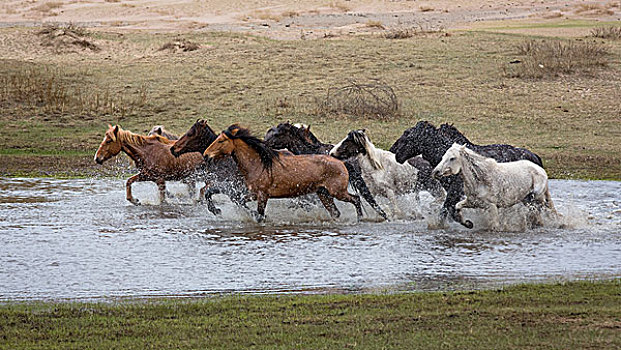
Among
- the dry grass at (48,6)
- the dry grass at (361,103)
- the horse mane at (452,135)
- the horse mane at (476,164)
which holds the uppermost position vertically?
the horse mane at (452,135)

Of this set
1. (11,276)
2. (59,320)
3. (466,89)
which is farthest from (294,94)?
(59,320)

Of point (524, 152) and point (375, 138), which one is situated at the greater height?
point (524, 152)

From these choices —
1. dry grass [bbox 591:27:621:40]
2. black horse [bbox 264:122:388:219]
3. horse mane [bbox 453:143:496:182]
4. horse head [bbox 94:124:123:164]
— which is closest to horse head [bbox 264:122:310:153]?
black horse [bbox 264:122:388:219]

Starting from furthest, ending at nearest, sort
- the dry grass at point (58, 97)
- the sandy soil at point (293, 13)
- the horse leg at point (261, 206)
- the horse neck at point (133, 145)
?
the sandy soil at point (293, 13) < the dry grass at point (58, 97) < the horse neck at point (133, 145) < the horse leg at point (261, 206)

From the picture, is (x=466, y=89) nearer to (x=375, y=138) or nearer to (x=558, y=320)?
(x=375, y=138)

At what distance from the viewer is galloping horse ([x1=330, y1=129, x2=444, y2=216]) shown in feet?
Answer: 38.0

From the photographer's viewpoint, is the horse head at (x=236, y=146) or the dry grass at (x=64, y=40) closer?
the horse head at (x=236, y=146)

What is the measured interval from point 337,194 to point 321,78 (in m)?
14.3

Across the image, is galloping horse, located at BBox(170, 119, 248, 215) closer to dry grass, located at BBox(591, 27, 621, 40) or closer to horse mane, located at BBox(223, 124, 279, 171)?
horse mane, located at BBox(223, 124, 279, 171)

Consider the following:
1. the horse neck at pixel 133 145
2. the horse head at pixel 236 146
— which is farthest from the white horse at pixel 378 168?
the horse neck at pixel 133 145

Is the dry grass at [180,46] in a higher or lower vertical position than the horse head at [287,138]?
lower

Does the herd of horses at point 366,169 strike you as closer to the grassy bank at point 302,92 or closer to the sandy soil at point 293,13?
the grassy bank at point 302,92

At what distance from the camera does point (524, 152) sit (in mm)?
11914

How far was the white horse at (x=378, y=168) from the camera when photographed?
38.0 feet
